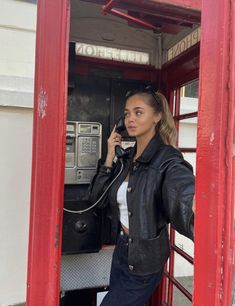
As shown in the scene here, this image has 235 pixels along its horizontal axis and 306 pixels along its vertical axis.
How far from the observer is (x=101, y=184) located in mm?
2113

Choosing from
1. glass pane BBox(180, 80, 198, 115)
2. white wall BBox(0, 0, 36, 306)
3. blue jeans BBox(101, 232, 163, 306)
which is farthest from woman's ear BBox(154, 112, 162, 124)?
white wall BBox(0, 0, 36, 306)

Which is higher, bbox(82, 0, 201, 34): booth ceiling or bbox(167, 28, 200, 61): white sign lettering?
bbox(167, 28, 200, 61): white sign lettering

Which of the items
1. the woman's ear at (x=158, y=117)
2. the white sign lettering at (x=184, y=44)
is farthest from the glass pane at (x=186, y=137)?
the woman's ear at (x=158, y=117)

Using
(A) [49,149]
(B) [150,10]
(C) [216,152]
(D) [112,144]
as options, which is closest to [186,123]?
(D) [112,144]

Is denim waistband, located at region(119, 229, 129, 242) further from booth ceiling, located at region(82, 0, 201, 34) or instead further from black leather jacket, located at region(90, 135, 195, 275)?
booth ceiling, located at region(82, 0, 201, 34)

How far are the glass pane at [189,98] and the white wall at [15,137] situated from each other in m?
1.44

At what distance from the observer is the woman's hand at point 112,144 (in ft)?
7.12

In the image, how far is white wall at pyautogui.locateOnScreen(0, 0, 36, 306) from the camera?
3211 mm

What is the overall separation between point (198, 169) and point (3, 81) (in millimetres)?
2705

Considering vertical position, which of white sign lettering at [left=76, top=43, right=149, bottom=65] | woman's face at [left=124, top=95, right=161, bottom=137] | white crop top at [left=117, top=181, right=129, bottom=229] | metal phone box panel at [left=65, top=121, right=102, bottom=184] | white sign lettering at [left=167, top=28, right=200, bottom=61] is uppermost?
white sign lettering at [left=167, top=28, right=200, bottom=61]

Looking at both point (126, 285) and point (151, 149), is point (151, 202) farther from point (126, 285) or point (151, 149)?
point (126, 285)

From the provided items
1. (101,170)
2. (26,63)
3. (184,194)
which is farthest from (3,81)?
(184,194)

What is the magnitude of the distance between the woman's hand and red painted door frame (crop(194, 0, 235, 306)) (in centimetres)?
132

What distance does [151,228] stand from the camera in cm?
171
